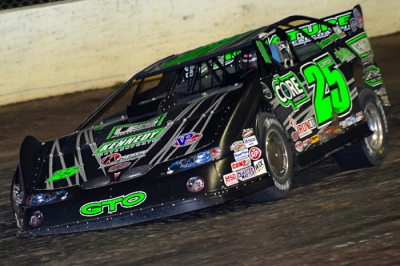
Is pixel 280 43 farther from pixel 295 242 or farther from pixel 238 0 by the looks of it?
pixel 238 0

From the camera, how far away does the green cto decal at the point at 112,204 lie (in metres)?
6.11

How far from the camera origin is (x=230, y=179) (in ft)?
20.1

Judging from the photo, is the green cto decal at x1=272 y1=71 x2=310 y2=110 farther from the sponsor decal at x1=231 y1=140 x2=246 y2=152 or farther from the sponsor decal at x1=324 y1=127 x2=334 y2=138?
the sponsor decal at x1=231 y1=140 x2=246 y2=152

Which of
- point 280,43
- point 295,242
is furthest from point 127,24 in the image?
point 295,242

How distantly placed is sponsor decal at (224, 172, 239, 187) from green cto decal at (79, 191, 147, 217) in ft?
1.96

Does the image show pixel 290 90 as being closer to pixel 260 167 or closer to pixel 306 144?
pixel 306 144

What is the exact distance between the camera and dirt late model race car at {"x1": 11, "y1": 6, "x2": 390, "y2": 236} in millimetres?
6133

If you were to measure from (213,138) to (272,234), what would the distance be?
95cm

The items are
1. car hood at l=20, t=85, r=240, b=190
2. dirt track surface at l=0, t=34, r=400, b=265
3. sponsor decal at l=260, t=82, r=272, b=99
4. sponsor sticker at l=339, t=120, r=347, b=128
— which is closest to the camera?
dirt track surface at l=0, t=34, r=400, b=265

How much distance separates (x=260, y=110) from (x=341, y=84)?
1.36m

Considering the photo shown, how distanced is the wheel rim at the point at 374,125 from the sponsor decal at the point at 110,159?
2.55 m

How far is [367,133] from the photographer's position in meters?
7.60

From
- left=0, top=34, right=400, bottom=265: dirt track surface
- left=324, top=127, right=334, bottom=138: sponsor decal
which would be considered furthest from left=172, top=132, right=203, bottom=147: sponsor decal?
left=324, top=127, right=334, bottom=138: sponsor decal

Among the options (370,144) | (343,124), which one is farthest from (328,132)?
(370,144)
